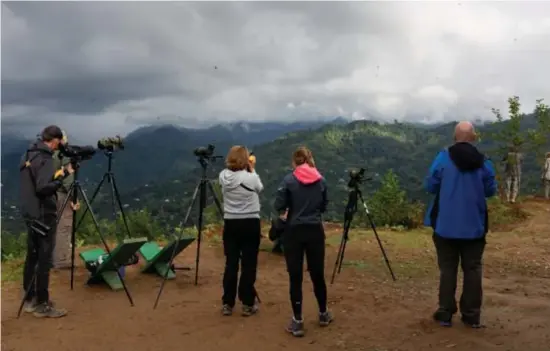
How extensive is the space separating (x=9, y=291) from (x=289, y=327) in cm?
433

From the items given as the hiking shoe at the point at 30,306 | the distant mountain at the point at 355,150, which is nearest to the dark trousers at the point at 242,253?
the hiking shoe at the point at 30,306

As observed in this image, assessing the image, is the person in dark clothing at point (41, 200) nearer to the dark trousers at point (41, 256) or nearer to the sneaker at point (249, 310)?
the dark trousers at point (41, 256)

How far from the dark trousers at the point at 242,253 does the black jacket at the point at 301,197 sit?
0.66 metres

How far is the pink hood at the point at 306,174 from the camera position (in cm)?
555

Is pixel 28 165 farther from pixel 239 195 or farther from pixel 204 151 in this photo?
pixel 239 195

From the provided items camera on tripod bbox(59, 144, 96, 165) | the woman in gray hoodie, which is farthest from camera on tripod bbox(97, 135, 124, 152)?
the woman in gray hoodie

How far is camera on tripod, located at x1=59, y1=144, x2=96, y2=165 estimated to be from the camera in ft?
20.5

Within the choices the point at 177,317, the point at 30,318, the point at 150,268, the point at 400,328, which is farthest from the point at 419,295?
the point at 30,318

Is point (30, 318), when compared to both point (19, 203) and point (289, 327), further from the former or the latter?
point (289, 327)

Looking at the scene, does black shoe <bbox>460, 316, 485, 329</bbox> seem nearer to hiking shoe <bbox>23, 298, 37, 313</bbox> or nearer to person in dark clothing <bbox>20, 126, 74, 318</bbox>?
person in dark clothing <bbox>20, 126, 74, 318</bbox>

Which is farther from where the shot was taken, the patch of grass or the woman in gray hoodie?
the patch of grass

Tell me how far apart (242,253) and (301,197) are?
1.17 m

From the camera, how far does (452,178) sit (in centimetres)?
550

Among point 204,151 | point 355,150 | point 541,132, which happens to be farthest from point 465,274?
point 355,150
